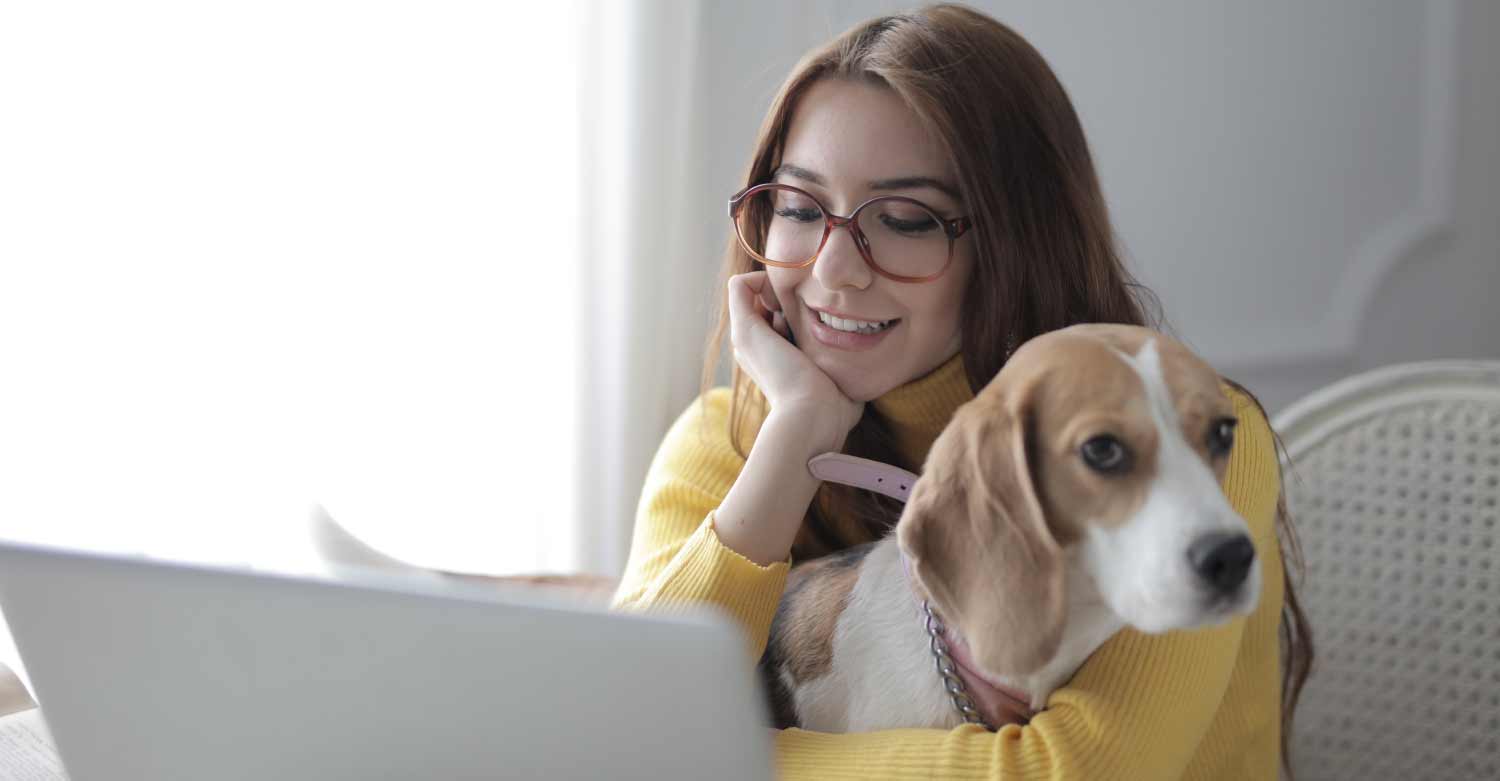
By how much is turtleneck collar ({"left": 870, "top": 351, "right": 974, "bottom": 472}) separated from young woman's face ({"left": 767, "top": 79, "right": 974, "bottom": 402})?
0.01 metres

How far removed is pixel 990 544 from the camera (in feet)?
3.05

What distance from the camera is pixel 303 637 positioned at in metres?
0.64

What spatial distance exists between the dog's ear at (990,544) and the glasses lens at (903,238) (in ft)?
1.00

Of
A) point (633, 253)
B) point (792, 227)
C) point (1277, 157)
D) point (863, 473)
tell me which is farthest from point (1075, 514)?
point (1277, 157)

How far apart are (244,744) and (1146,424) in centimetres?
65

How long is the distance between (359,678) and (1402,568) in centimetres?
155

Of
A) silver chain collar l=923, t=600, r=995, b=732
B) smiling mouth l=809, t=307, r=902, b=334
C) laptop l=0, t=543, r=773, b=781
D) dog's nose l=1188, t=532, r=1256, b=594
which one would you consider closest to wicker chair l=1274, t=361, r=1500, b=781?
smiling mouth l=809, t=307, r=902, b=334

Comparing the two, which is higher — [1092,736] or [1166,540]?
[1166,540]

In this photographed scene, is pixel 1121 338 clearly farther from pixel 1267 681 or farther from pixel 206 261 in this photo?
pixel 206 261

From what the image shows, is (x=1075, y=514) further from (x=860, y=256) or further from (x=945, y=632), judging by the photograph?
(x=860, y=256)

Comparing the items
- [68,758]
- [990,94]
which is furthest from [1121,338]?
[68,758]

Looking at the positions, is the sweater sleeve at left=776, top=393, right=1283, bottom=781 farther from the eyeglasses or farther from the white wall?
the white wall

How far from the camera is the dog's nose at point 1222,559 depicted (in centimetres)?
82

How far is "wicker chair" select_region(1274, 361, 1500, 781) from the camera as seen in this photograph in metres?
1.66
